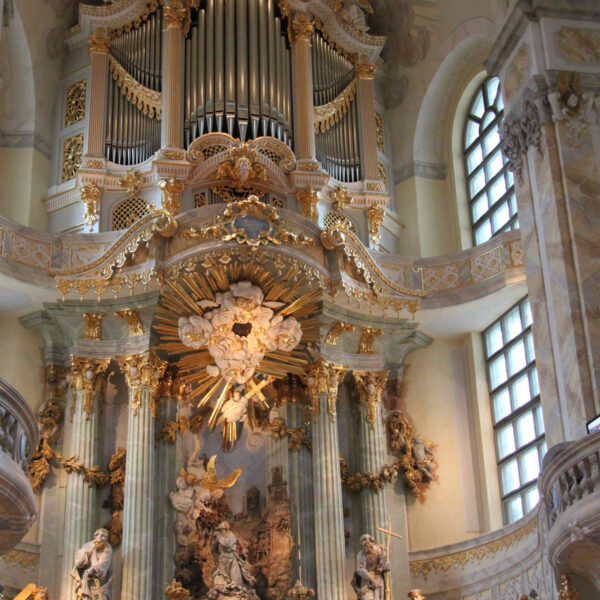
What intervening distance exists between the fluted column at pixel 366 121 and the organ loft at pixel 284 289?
45 mm

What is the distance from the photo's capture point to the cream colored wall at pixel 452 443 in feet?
55.3

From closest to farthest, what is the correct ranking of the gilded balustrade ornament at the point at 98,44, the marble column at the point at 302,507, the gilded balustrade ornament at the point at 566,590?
1. the gilded balustrade ornament at the point at 566,590
2. the marble column at the point at 302,507
3. the gilded balustrade ornament at the point at 98,44

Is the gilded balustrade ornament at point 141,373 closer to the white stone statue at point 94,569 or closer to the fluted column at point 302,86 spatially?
the white stone statue at point 94,569

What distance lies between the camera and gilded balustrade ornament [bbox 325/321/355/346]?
17031mm

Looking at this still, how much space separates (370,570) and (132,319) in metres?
4.68

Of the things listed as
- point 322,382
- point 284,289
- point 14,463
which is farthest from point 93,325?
point 14,463

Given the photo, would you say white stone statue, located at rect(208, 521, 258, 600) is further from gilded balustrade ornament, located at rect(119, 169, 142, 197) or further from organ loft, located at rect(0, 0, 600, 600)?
gilded balustrade ornament, located at rect(119, 169, 142, 197)

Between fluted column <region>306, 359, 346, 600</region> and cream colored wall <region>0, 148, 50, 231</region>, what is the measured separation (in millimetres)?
4714

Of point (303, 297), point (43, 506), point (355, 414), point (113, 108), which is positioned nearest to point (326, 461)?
point (355, 414)

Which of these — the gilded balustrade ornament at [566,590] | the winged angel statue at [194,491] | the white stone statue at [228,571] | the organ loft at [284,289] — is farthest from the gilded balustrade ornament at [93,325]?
the gilded balustrade ornament at [566,590]

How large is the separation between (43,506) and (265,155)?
578 cm

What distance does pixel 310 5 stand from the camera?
18891 mm

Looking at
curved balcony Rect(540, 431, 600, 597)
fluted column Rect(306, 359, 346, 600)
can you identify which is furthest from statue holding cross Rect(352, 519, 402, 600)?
curved balcony Rect(540, 431, 600, 597)

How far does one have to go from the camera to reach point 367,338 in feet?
57.0
